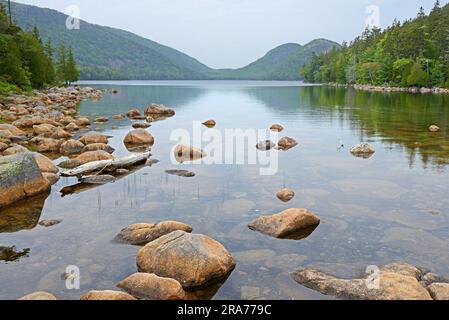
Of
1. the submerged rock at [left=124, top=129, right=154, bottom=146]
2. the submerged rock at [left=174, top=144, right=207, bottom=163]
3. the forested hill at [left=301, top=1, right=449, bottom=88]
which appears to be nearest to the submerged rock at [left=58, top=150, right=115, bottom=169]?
the submerged rock at [left=174, top=144, right=207, bottom=163]

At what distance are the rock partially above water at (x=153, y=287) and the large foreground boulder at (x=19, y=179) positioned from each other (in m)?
7.31

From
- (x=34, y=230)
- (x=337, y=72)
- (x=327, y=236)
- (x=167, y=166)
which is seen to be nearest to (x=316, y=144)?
(x=167, y=166)

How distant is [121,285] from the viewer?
8.80m

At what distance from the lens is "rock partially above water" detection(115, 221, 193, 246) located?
1117cm

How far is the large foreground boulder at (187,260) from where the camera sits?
9.01m

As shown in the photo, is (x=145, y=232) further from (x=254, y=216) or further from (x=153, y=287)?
(x=254, y=216)

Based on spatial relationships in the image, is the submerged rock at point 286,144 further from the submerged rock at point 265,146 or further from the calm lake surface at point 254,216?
the calm lake surface at point 254,216

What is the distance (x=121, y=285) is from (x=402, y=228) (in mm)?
8029

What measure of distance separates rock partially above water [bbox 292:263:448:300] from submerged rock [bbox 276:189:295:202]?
5548mm

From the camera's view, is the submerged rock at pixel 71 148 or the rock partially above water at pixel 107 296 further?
the submerged rock at pixel 71 148

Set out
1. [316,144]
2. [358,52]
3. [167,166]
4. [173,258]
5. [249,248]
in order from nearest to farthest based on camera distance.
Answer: [173,258] < [249,248] < [167,166] < [316,144] < [358,52]
